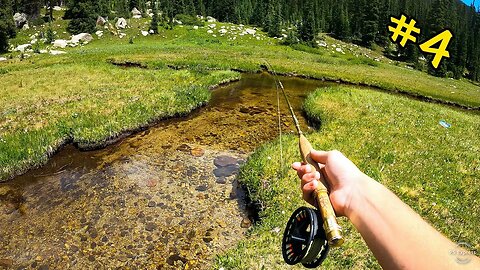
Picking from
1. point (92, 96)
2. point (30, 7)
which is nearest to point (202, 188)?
point (92, 96)

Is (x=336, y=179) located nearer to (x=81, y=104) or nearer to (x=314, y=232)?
(x=314, y=232)

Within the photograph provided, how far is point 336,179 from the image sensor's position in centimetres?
363

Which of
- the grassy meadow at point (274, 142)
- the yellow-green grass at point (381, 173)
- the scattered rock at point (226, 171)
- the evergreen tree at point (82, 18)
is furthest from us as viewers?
the evergreen tree at point (82, 18)

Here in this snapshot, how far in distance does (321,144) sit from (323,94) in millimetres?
12619

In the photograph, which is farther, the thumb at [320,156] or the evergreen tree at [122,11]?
the evergreen tree at [122,11]

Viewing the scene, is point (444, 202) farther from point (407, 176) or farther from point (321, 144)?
point (321, 144)

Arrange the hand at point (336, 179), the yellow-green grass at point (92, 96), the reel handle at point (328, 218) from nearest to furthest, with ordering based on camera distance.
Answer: the reel handle at point (328, 218), the hand at point (336, 179), the yellow-green grass at point (92, 96)

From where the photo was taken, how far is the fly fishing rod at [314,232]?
9.56 ft

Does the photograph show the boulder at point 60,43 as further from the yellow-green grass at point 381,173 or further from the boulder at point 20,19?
the yellow-green grass at point 381,173

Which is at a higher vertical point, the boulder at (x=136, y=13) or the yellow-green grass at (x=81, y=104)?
the yellow-green grass at (x=81, y=104)

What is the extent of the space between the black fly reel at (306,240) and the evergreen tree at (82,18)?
8029cm

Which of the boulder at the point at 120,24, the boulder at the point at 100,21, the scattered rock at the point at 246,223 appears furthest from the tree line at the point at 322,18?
the scattered rock at the point at 246,223

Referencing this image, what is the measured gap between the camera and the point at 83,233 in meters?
10.5

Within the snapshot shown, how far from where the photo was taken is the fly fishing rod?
2914mm
